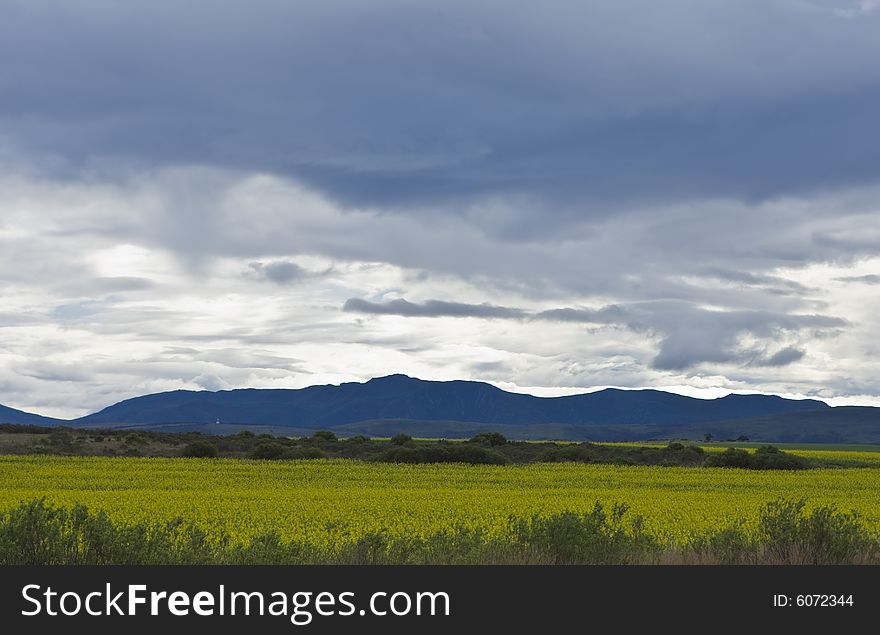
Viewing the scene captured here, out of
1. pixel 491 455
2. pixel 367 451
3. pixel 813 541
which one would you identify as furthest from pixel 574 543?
pixel 367 451

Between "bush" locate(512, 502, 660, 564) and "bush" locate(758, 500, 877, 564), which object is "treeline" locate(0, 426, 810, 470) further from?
"bush" locate(758, 500, 877, 564)

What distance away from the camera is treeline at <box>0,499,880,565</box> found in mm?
13883

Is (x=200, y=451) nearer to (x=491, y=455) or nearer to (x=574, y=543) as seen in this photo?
(x=491, y=455)

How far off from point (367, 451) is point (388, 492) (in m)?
44.0

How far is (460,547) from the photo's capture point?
50.7ft

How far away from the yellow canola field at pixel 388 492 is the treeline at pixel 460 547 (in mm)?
5356

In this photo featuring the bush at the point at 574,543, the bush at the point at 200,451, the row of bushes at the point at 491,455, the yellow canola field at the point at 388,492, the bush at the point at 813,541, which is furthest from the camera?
the bush at the point at 200,451

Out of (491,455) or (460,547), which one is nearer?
(460,547)

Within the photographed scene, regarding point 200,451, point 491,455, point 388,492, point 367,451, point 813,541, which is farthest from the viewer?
point 367,451

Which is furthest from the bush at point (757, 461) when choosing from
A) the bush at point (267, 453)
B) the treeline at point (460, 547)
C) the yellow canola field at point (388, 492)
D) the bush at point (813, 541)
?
the bush at point (813, 541)

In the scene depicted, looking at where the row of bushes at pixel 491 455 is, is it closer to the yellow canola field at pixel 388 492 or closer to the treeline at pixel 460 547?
the yellow canola field at pixel 388 492

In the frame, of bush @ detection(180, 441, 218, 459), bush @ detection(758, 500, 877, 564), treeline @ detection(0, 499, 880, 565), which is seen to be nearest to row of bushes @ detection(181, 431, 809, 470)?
bush @ detection(180, 441, 218, 459)

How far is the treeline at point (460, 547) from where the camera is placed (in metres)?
13.9
